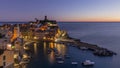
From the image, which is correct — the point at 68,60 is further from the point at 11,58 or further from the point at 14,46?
the point at 11,58

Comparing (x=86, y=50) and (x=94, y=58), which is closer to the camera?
(x=94, y=58)

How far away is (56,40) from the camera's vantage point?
35.8 m

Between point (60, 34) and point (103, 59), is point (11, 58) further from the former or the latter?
point (60, 34)

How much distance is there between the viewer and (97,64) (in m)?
19.6

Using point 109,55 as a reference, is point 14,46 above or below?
above

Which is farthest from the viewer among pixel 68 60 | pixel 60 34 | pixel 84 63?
pixel 60 34

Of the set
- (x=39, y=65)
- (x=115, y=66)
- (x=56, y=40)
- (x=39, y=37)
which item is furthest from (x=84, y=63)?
(x=39, y=37)

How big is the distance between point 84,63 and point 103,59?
3.53m

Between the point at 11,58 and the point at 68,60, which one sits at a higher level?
the point at 11,58

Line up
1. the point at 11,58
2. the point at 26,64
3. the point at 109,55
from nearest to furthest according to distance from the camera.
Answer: the point at 11,58 < the point at 26,64 < the point at 109,55

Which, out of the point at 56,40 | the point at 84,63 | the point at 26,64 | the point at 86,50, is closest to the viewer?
the point at 26,64

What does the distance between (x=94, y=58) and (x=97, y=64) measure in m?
2.89

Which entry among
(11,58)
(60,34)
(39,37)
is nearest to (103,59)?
(11,58)

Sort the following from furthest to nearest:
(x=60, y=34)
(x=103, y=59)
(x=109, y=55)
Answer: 1. (x=60, y=34)
2. (x=109, y=55)
3. (x=103, y=59)
